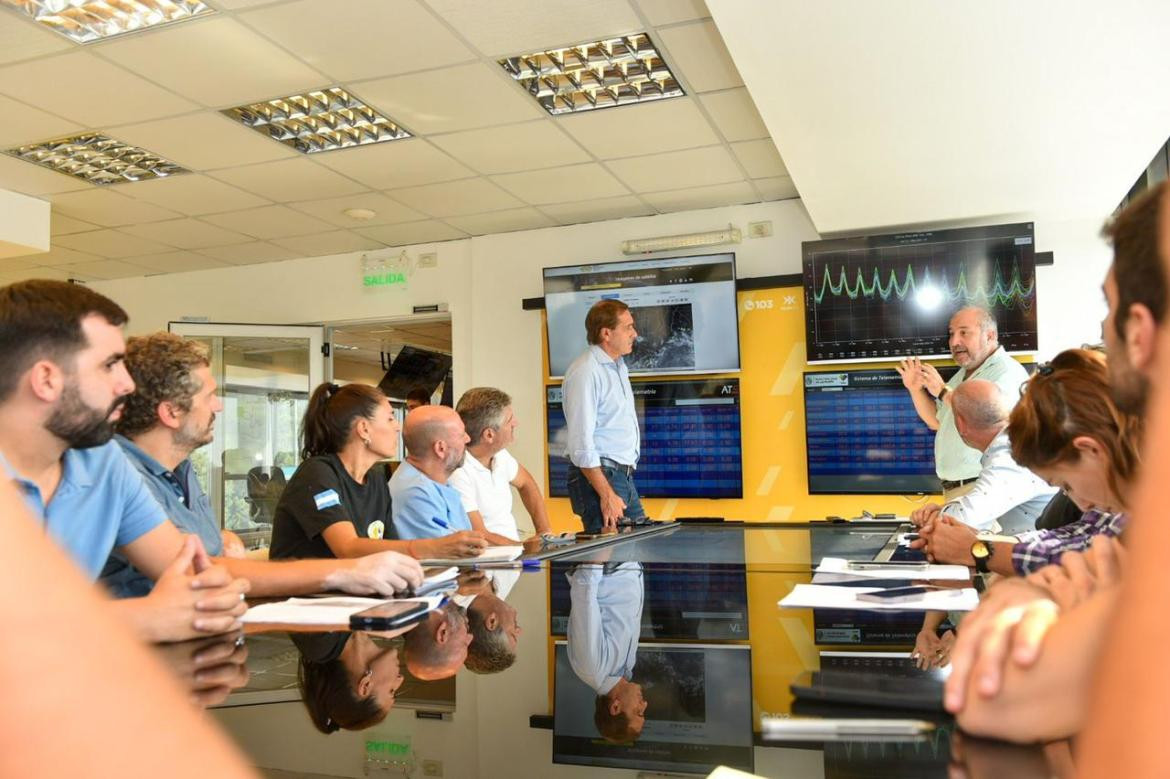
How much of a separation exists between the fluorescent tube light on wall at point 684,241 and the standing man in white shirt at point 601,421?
51.4 inches

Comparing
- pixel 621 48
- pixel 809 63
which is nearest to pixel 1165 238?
pixel 809 63

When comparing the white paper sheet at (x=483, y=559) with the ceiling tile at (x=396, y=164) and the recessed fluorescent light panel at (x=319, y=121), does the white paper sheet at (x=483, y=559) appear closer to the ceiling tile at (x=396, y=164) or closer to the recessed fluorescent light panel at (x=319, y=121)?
the recessed fluorescent light panel at (x=319, y=121)

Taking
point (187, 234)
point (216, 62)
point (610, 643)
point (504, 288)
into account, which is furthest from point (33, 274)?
point (610, 643)

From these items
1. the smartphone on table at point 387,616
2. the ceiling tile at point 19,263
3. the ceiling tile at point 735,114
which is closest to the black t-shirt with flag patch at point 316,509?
the smartphone on table at point 387,616

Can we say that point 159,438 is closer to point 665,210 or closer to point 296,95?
point 296,95

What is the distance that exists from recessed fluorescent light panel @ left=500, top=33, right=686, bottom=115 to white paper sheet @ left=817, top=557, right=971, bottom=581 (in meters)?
2.42

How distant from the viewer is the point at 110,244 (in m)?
6.26

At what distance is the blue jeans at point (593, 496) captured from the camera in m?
4.48

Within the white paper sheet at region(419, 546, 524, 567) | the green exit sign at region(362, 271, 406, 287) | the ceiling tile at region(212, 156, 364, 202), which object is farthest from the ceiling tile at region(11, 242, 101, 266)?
the white paper sheet at region(419, 546, 524, 567)

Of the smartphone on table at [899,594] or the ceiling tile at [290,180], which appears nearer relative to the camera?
the smartphone on table at [899,594]

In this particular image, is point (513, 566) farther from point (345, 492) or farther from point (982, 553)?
point (982, 553)

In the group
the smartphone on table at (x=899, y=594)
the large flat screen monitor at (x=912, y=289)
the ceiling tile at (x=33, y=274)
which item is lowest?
the smartphone on table at (x=899, y=594)

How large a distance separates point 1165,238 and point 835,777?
1.66ft

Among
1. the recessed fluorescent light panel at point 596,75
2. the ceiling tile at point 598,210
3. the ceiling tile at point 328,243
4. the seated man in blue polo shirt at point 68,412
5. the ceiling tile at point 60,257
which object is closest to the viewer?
the seated man in blue polo shirt at point 68,412
